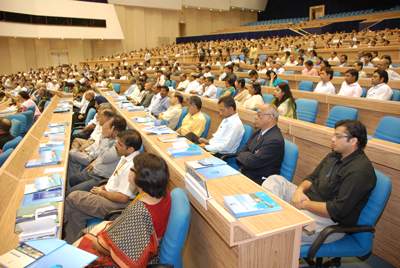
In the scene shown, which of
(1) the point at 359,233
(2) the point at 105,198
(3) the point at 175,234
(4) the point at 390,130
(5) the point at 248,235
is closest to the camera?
(5) the point at 248,235

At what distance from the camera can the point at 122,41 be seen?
21.8 meters

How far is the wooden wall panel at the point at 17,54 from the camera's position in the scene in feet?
63.2

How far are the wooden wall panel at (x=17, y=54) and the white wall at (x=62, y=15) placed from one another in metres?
3.00

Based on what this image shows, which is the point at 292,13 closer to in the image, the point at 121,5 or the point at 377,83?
the point at 121,5

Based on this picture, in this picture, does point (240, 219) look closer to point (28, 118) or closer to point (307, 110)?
point (307, 110)

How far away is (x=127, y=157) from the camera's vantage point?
228 centimetres

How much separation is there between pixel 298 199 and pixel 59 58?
23.7 metres

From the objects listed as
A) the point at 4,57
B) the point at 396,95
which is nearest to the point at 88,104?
the point at 396,95

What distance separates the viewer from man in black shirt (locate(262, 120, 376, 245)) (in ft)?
5.23

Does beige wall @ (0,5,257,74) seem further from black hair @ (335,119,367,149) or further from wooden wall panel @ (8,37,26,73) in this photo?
black hair @ (335,119,367,149)

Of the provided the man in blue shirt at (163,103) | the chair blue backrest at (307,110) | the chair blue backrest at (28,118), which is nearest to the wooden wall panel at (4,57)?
the chair blue backrest at (28,118)

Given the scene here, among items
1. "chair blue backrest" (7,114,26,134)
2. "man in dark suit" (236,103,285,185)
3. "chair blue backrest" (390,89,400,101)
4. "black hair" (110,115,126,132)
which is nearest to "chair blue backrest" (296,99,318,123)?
"man in dark suit" (236,103,285,185)

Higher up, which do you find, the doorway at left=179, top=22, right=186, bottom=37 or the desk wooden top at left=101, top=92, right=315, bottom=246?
the doorway at left=179, top=22, right=186, bottom=37

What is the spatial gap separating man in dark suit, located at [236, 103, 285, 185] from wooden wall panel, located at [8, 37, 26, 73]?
75.0 ft
